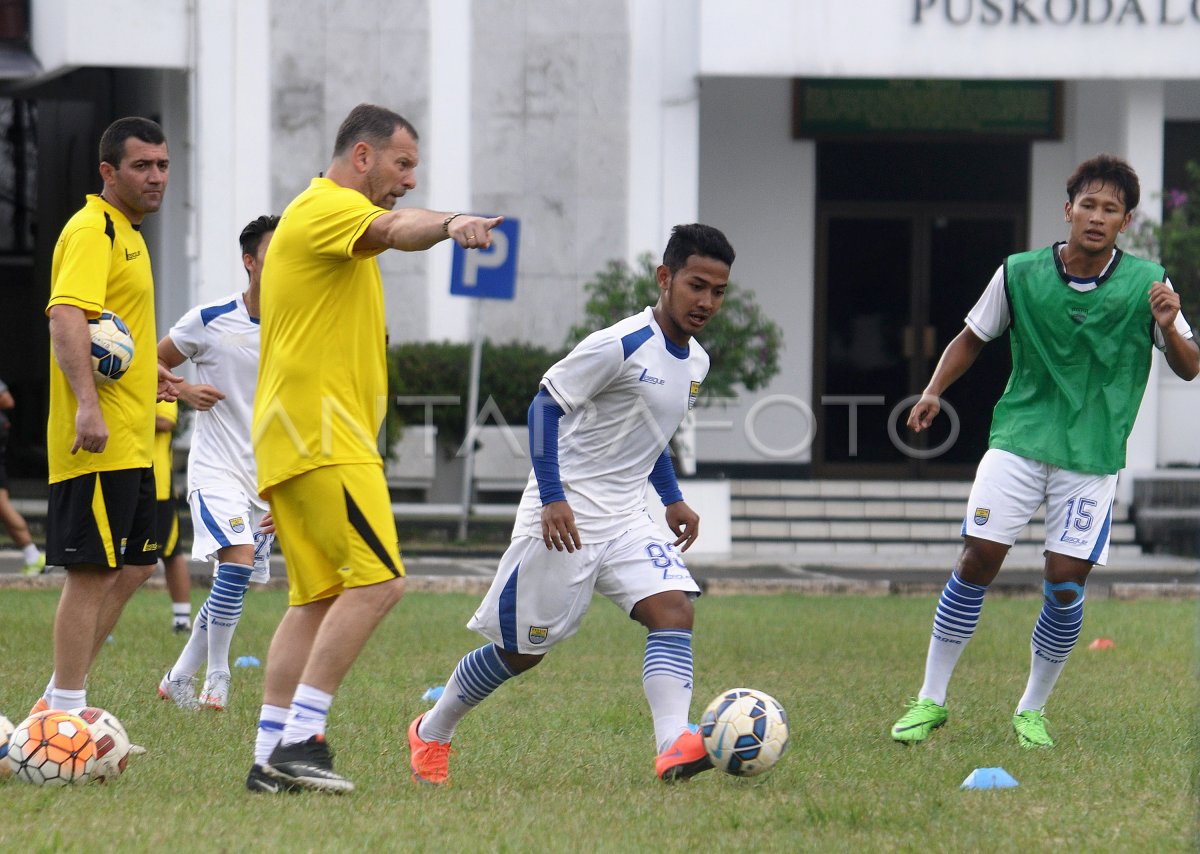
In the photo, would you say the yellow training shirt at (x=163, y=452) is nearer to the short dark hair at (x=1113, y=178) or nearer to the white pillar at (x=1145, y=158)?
the short dark hair at (x=1113, y=178)

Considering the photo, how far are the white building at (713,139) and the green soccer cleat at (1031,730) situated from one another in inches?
503

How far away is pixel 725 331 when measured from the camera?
17766 mm

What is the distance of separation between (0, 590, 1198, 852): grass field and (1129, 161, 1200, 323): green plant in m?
7.67

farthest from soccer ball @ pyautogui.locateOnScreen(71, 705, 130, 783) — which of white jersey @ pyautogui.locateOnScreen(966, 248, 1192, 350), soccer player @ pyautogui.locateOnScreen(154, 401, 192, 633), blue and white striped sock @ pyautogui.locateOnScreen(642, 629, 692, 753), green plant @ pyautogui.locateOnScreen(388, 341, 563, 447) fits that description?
green plant @ pyautogui.locateOnScreen(388, 341, 563, 447)

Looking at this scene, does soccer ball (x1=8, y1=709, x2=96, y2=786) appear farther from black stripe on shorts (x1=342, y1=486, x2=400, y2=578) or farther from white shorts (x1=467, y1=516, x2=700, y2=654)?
white shorts (x1=467, y1=516, x2=700, y2=654)

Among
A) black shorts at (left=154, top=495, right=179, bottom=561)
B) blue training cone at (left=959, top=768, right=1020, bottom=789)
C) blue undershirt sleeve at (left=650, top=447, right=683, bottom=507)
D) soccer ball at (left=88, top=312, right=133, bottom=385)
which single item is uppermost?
soccer ball at (left=88, top=312, right=133, bottom=385)

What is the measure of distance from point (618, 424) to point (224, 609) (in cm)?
280

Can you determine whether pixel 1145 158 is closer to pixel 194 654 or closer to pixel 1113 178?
pixel 1113 178

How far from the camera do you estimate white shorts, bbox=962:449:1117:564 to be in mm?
6957

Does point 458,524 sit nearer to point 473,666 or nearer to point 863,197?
point 863,197

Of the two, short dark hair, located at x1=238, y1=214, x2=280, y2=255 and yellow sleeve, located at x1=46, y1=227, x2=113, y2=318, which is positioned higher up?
short dark hair, located at x1=238, y1=214, x2=280, y2=255

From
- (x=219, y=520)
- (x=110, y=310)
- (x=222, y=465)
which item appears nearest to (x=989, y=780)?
(x=110, y=310)

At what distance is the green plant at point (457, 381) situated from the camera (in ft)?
63.2

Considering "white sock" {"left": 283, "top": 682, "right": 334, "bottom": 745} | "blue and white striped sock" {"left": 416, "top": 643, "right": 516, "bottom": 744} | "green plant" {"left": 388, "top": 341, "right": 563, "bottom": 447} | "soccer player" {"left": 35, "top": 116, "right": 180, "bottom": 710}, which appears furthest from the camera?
"green plant" {"left": 388, "top": 341, "right": 563, "bottom": 447}
